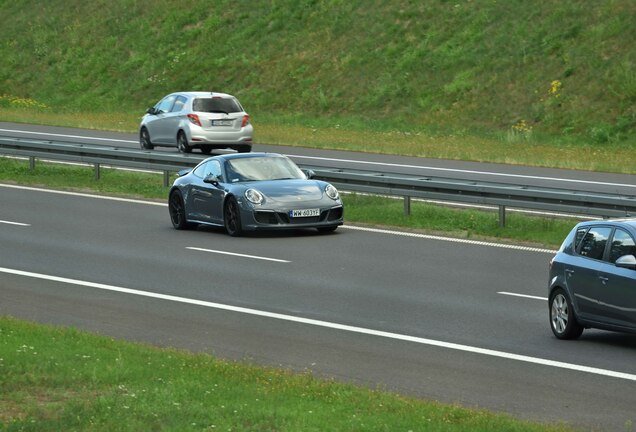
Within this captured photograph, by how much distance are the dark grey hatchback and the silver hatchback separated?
23802 mm

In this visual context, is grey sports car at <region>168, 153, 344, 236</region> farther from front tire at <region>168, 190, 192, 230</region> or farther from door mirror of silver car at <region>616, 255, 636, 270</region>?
door mirror of silver car at <region>616, 255, 636, 270</region>

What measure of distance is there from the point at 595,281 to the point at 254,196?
1010 cm

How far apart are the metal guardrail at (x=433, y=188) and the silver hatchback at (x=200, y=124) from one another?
5.39 m

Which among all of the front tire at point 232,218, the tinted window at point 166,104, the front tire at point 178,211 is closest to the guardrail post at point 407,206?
the front tire at point 232,218

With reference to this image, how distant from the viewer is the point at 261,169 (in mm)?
25219

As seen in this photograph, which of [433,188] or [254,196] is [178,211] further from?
[433,188]

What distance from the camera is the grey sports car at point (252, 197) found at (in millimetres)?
23750

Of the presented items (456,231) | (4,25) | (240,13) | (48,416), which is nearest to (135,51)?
(240,13)

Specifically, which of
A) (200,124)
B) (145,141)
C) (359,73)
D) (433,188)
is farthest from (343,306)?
(359,73)

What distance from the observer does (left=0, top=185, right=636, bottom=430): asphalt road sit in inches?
489

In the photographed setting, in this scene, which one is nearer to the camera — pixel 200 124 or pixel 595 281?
pixel 595 281

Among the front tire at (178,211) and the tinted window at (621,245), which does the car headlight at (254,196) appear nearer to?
the front tire at (178,211)

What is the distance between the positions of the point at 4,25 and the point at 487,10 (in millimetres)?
27673

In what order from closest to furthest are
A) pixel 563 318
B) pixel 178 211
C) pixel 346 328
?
pixel 563 318, pixel 346 328, pixel 178 211
